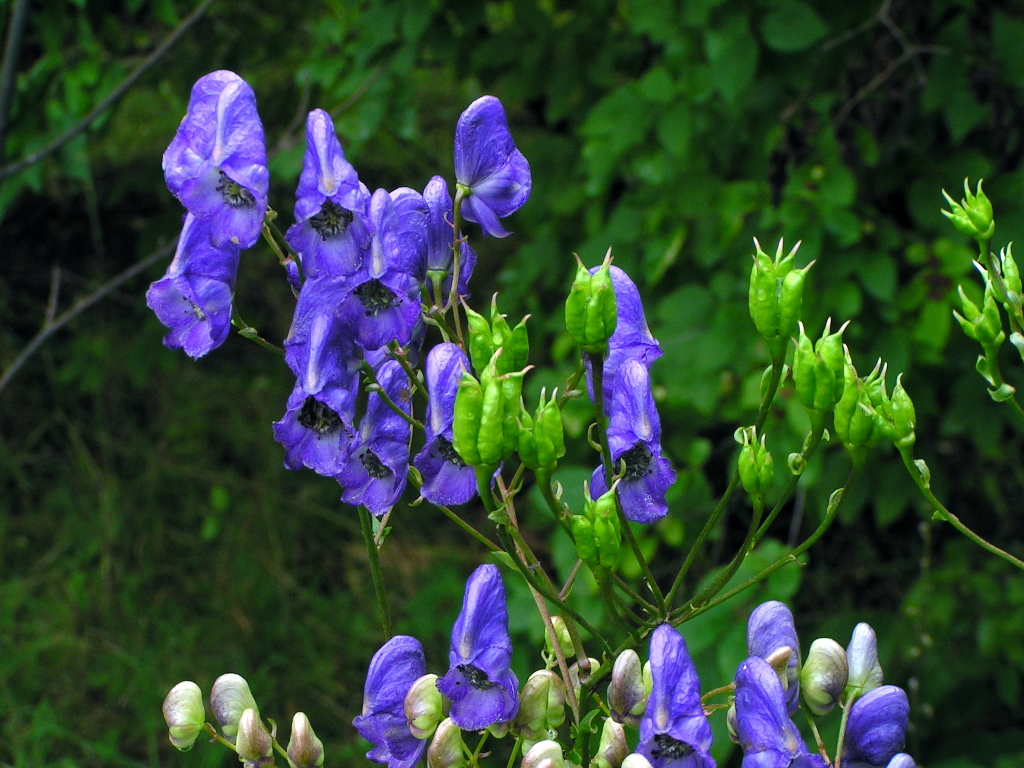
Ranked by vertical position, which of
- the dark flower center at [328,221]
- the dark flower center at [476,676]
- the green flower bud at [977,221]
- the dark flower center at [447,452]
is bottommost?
the dark flower center at [476,676]

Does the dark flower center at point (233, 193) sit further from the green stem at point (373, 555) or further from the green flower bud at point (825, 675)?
the green flower bud at point (825, 675)

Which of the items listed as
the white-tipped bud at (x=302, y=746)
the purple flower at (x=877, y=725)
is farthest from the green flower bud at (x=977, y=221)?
the white-tipped bud at (x=302, y=746)

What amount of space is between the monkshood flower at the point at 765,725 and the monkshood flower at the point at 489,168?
393 millimetres

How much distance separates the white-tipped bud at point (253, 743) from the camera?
29.7 inches

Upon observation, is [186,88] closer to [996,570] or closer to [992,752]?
[996,570]

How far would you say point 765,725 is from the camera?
0.65 m

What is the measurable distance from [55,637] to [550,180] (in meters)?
1.68

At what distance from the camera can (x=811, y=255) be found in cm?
182

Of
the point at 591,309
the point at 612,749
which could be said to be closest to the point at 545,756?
the point at 612,749

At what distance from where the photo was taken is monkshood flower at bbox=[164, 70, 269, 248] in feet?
2.32

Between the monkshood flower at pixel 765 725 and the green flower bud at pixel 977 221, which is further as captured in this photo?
the green flower bud at pixel 977 221

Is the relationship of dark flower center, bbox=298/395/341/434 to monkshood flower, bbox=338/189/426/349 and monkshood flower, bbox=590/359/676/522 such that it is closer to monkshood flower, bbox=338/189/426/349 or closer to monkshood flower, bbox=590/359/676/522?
monkshood flower, bbox=338/189/426/349

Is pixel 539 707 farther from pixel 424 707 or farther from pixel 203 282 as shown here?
pixel 203 282

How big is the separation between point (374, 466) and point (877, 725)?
1.26 ft
